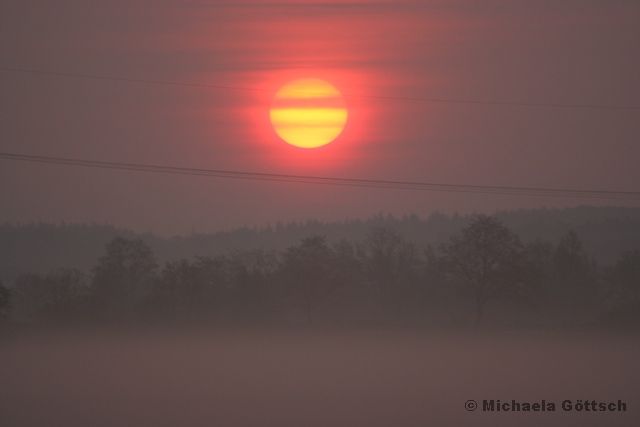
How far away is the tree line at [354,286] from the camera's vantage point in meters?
55.5

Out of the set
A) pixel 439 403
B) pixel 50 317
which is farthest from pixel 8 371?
pixel 50 317

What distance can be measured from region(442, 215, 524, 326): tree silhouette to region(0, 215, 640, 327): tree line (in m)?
0.08

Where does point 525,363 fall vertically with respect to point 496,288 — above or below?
below

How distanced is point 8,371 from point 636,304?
4111 centimetres

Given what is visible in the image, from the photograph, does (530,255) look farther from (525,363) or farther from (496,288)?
(525,363)

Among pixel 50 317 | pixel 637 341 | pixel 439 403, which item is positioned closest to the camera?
pixel 439 403

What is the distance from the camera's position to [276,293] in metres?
59.7
